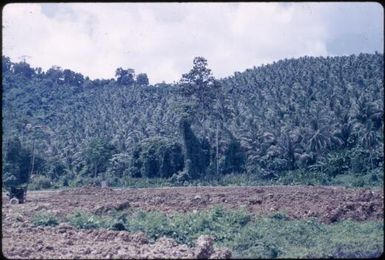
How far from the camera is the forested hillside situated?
3812 centimetres

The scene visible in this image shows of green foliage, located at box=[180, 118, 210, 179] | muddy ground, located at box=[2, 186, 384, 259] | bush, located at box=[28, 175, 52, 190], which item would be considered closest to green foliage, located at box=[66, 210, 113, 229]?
muddy ground, located at box=[2, 186, 384, 259]

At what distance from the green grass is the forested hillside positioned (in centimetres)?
1598

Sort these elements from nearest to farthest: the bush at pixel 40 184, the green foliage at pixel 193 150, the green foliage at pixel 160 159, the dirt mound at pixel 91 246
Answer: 1. the dirt mound at pixel 91 246
2. the bush at pixel 40 184
3. the green foliage at pixel 193 150
4. the green foliage at pixel 160 159

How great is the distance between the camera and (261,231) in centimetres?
1240

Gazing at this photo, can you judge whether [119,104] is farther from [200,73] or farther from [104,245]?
[104,245]

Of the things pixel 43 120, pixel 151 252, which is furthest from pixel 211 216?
pixel 43 120

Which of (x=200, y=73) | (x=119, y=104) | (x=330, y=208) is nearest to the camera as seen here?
(x=330, y=208)

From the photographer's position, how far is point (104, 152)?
4478 centimetres

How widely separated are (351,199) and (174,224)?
279 inches

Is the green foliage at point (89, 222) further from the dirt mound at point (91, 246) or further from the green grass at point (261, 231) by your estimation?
the dirt mound at point (91, 246)

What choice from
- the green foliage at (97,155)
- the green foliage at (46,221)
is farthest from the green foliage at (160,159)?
the green foliage at (46,221)

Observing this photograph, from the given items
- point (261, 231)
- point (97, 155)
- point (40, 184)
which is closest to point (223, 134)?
point (97, 155)

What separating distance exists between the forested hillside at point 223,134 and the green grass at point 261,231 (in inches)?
629

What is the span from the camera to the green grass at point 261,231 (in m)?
9.89
